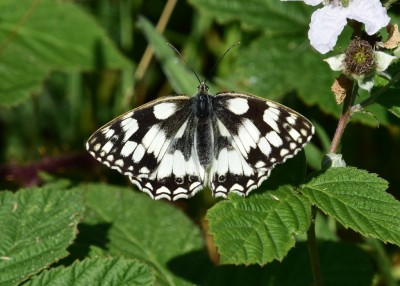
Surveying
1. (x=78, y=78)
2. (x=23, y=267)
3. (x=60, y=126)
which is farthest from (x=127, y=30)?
(x=23, y=267)

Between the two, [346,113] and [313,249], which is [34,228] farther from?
[346,113]

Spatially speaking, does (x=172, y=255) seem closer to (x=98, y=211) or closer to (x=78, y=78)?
(x=98, y=211)

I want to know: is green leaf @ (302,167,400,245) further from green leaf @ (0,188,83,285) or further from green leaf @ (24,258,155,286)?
green leaf @ (0,188,83,285)

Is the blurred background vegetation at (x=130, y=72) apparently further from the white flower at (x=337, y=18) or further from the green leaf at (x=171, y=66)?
the white flower at (x=337, y=18)

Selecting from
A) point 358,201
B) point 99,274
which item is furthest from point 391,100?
point 99,274

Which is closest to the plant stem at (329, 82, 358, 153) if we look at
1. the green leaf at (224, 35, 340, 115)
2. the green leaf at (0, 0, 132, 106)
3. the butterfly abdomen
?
the butterfly abdomen
